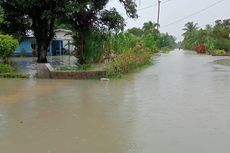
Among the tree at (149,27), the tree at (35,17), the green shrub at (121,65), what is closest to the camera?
the green shrub at (121,65)

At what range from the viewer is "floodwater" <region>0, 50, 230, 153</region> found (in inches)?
239

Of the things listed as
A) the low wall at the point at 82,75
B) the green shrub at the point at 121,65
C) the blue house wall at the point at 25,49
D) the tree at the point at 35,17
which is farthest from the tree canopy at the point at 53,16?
the blue house wall at the point at 25,49

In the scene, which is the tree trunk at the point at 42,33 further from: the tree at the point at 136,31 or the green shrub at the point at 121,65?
the tree at the point at 136,31

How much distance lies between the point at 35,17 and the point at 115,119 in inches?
698

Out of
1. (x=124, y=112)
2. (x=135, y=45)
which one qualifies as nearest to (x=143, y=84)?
(x=124, y=112)

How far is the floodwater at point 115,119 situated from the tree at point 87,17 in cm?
854

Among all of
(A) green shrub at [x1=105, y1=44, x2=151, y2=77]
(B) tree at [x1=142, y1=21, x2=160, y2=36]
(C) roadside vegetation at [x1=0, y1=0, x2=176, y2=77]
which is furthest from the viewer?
(B) tree at [x1=142, y1=21, x2=160, y2=36]

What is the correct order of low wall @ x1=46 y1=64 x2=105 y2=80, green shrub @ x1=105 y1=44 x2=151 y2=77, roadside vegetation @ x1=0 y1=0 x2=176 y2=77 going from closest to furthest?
low wall @ x1=46 y1=64 x2=105 y2=80 → green shrub @ x1=105 y1=44 x2=151 y2=77 → roadside vegetation @ x1=0 y1=0 x2=176 y2=77

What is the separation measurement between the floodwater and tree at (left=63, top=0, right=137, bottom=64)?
28.0 feet

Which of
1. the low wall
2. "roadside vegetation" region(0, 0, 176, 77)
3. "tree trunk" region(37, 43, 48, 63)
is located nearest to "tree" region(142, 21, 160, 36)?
"roadside vegetation" region(0, 0, 176, 77)

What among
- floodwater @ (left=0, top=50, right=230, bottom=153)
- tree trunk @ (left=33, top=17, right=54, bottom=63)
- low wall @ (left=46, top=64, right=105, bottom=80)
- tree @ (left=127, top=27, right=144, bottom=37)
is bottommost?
floodwater @ (left=0, top=50, right=230, bottom=153)

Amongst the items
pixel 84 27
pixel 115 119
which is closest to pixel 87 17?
pixel 84 27

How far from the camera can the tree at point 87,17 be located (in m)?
21.3

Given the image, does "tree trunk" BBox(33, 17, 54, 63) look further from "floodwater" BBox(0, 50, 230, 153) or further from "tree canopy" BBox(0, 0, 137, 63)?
"floodwater" BBox(0, 50, 230, 153)
